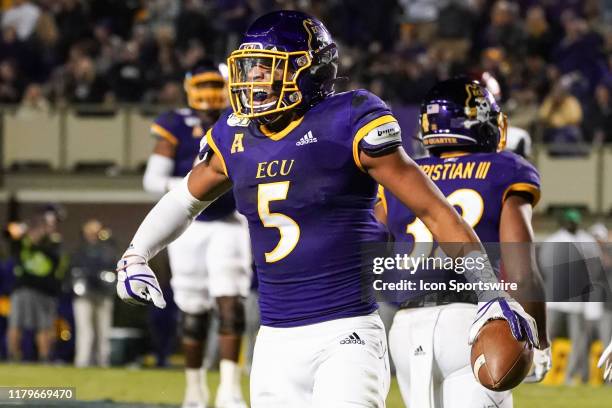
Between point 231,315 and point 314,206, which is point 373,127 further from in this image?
point 231,315

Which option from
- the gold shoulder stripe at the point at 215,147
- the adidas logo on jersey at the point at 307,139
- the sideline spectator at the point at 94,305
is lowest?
the sideline spectator at the point at 94,305

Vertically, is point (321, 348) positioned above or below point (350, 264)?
below

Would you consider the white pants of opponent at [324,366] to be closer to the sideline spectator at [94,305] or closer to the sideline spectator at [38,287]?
the sideline spectator at [94,305]

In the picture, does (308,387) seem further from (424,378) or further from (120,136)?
(120,136)

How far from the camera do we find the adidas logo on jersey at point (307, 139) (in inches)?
150

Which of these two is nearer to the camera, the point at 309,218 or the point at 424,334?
the point at 309,218

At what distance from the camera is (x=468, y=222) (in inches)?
170

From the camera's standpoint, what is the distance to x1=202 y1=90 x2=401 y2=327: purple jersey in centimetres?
378

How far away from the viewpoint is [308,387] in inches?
149

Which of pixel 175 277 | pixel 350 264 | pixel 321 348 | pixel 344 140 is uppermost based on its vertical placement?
pixel 344 140

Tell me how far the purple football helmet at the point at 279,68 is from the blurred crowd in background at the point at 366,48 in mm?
8814

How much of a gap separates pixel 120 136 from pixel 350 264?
10.0m

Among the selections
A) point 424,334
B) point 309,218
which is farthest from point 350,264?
point 424,334

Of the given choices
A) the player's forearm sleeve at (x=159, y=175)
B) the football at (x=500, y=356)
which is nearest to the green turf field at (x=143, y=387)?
the player's forearm sleeve at (x=159, y=175)
